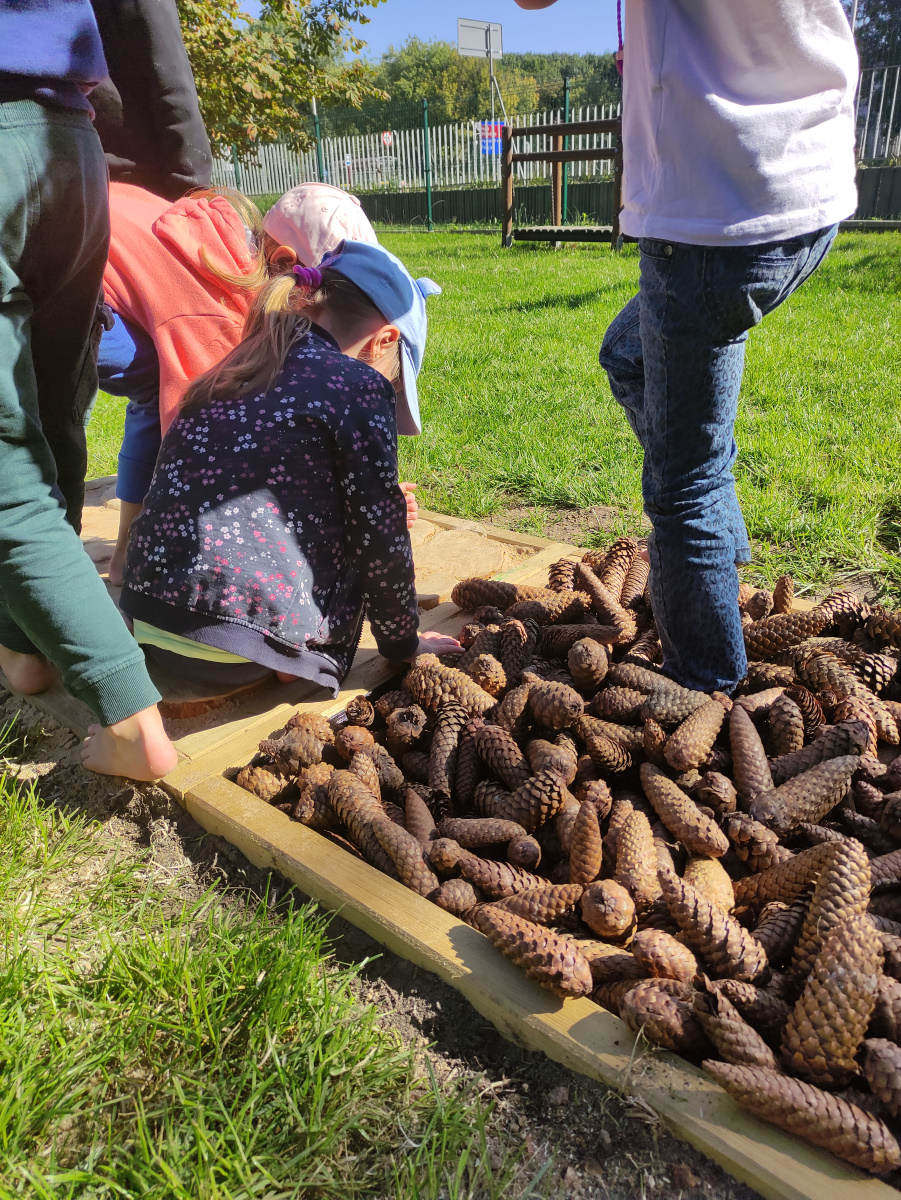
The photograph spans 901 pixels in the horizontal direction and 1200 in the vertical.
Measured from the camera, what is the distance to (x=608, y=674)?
197 centimetres

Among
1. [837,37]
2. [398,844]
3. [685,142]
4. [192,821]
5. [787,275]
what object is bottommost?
[192,821]

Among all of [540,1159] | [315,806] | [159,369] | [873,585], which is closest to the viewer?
[540,1159]

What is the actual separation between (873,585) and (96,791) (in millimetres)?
2332

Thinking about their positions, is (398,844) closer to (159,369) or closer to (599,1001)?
(599,1001)

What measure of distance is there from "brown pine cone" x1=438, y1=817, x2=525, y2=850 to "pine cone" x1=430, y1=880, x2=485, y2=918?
12 centimetres

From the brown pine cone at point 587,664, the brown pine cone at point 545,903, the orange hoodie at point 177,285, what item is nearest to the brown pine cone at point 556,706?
the brown pine cone at point 587,664

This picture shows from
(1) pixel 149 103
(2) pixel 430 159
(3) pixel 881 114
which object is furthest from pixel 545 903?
(2) pixel 430 159

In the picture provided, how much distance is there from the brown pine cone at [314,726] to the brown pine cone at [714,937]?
0.88 meters

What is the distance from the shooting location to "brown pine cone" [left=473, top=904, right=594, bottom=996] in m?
1.22

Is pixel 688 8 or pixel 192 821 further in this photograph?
pixel 192 821

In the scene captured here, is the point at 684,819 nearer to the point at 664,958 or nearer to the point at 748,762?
the point at 748,762

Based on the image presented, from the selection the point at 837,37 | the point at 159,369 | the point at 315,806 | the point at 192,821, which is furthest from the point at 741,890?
the point at 159,369

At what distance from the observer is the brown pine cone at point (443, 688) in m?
1.94

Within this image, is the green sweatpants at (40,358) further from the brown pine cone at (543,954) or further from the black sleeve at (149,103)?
the black sleeve at (149,103)
